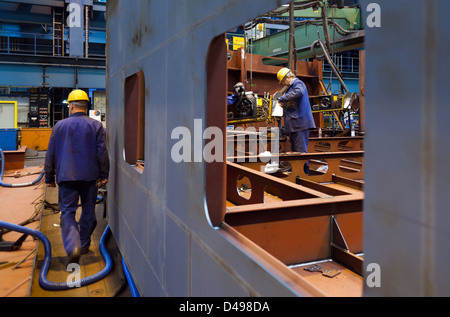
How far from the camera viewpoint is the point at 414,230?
2.60 ft

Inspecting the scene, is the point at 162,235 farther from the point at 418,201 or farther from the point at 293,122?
the point at 293,122

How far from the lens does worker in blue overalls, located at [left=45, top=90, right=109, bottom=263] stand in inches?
164

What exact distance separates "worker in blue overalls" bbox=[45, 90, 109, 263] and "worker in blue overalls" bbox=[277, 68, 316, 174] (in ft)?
9.15

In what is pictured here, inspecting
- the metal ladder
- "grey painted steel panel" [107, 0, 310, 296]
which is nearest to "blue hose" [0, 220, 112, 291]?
"grey painted steel panel" [107, 0, 310, 296]

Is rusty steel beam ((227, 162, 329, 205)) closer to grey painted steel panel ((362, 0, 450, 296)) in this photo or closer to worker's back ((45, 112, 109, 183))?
worker's back ((45, 112, 109, 183))

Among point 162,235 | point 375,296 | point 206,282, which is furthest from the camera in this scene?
point 162,235

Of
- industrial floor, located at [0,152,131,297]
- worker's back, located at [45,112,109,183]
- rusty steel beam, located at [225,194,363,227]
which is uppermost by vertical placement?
worker's back, located at [45,112,109,183]

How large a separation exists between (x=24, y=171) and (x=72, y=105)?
21.2 feet

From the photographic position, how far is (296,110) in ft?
19.1

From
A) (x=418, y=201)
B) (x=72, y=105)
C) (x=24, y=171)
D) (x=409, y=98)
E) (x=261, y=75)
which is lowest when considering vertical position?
(x=24, y=171)

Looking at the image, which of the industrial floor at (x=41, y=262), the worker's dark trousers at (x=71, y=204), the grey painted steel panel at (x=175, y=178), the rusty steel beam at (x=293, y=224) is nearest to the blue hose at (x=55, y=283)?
the industrial floor at (x=41, y=262)

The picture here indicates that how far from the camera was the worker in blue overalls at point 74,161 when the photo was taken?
4.18 metres
